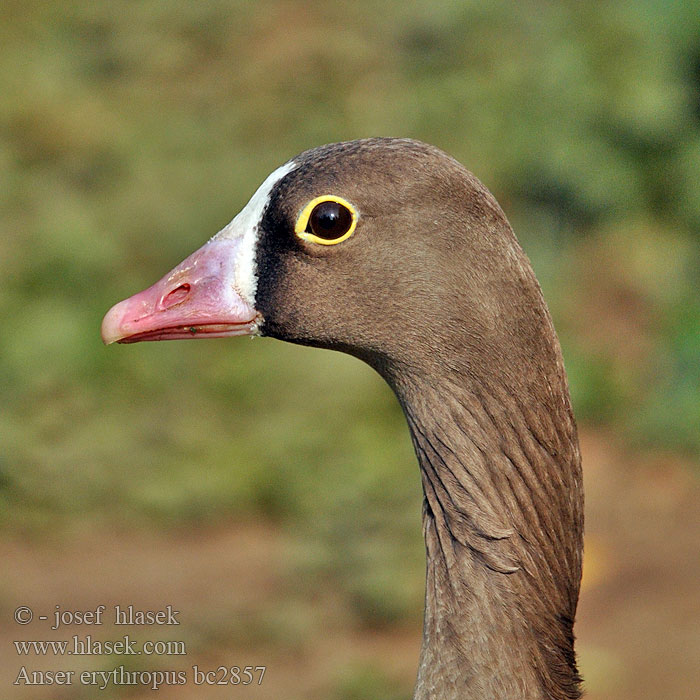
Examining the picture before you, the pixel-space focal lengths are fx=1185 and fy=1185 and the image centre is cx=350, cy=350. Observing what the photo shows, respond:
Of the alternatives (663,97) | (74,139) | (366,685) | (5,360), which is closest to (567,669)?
(366,685)

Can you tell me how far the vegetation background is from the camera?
5805mm

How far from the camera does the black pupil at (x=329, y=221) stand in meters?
3.05

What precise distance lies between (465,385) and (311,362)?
13.2 ft

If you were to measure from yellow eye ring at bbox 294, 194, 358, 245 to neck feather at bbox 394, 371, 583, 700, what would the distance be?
1.47 feet

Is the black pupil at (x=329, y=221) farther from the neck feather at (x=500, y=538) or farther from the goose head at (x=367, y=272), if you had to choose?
the neck feather at (x=500, y=538)

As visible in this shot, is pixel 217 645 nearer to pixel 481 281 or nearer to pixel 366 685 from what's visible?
pixel 366 685

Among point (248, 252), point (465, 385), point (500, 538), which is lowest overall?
point (500, 538)

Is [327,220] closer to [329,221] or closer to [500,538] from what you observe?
[329,221]

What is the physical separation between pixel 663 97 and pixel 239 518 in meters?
4.23

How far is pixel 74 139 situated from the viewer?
9.36 m

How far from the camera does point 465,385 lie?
3.03 meters

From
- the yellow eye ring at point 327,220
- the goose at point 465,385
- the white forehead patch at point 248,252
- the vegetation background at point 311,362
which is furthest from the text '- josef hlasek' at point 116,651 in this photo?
the yellow eye ring at point 327,220

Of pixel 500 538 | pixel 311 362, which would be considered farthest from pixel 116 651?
pixel 500 538

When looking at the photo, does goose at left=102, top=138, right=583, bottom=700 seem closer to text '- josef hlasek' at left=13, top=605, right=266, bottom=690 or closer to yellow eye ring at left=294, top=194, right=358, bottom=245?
yellow eye ring at left=294, top=194, right=358, bottom=245
